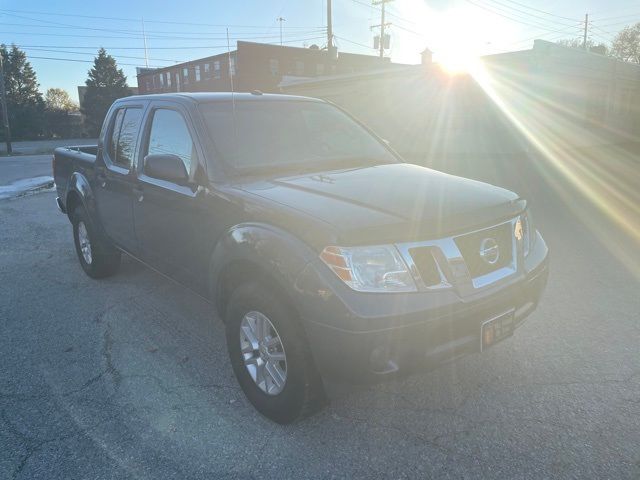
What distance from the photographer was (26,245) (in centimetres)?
693

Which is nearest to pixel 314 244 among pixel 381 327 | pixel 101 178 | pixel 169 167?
pixel 381 327

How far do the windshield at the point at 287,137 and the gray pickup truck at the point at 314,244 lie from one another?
1 centimetres

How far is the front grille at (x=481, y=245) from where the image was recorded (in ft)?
8.32

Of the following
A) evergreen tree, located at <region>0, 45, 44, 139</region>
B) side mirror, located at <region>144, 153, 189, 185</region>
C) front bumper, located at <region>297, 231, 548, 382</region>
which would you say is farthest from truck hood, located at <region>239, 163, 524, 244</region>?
evergreen tree, located at <region>0, 45, 44, 139</region>

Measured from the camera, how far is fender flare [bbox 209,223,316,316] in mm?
2443

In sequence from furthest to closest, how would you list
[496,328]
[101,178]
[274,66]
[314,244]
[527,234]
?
1. [274,66]
2. [101,178]
3. [527,234]
4. [496,328]
5. [314,244]

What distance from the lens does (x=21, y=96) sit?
60656mm

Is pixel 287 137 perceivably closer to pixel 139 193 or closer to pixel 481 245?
pixel 139 193

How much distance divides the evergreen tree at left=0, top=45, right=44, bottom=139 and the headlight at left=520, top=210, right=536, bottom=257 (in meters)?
63.4

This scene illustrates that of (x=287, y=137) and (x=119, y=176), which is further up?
(x=287, y=137)

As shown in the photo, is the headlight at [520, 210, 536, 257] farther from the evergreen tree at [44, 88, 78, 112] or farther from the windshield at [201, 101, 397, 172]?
the evergreen tree at [44, 88, 78, 112]

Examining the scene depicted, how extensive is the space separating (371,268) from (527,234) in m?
1.24

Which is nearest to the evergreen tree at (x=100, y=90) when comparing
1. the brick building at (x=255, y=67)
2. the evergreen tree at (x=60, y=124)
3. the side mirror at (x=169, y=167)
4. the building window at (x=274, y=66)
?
the evergreen tree at (x=60, y=124)

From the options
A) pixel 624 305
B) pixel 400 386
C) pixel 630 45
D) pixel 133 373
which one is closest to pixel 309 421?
pixel 400 386
